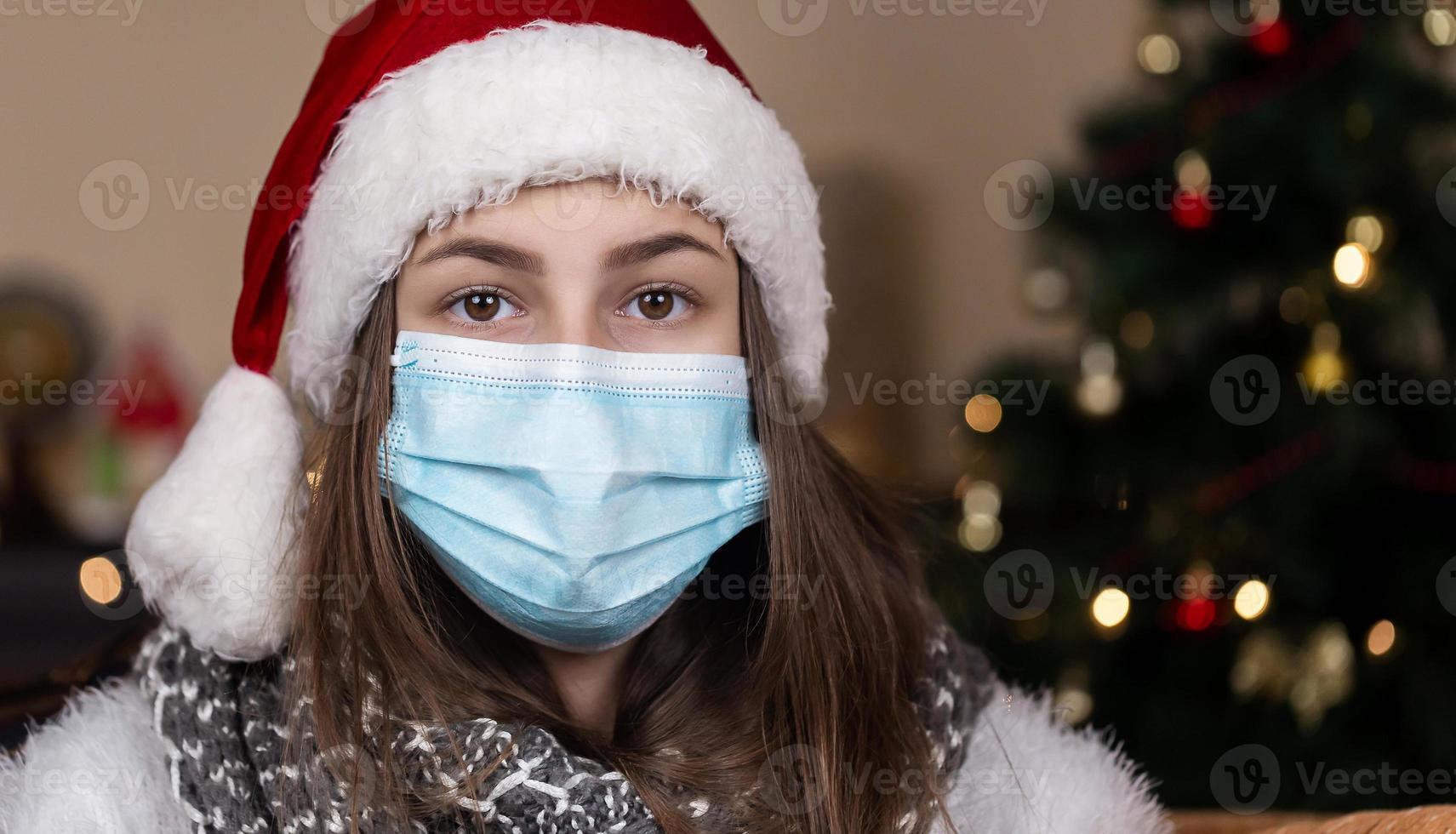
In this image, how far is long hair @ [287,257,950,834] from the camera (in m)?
1.14

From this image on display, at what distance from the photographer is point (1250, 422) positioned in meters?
→ 1.92

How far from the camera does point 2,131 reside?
3016 millimetres

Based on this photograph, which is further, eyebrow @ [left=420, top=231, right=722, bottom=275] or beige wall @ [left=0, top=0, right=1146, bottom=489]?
beige wall @ [left=0, top=0, right=1146, bottom=489]

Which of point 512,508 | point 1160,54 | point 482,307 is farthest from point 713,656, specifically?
point 1160,54

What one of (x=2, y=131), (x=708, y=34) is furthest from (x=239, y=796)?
(x=2, y=131)

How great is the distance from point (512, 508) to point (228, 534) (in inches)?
10.8

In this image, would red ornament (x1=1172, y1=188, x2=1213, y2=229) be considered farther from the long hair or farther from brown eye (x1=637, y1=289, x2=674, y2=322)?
brown eye (x1=637, y1=289, x2=674, y2=322)

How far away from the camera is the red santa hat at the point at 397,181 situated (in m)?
1.12

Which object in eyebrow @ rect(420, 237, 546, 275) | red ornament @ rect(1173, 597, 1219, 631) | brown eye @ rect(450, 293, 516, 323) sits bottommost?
red ornament @ rect(1173, 597, 1219, 631)

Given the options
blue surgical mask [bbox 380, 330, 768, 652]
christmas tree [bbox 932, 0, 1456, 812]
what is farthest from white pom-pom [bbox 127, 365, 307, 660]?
christmas tree [bbox 932, 0, 1456, 812]

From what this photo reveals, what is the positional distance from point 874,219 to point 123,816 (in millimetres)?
2692

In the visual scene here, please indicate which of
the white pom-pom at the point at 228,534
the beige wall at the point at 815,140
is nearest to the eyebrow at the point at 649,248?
the white pom-pom at the point at 228,534

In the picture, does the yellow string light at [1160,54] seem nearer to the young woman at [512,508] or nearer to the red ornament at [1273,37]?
the red ornament at [1273,37]

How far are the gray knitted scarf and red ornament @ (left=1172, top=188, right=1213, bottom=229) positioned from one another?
1271mm
